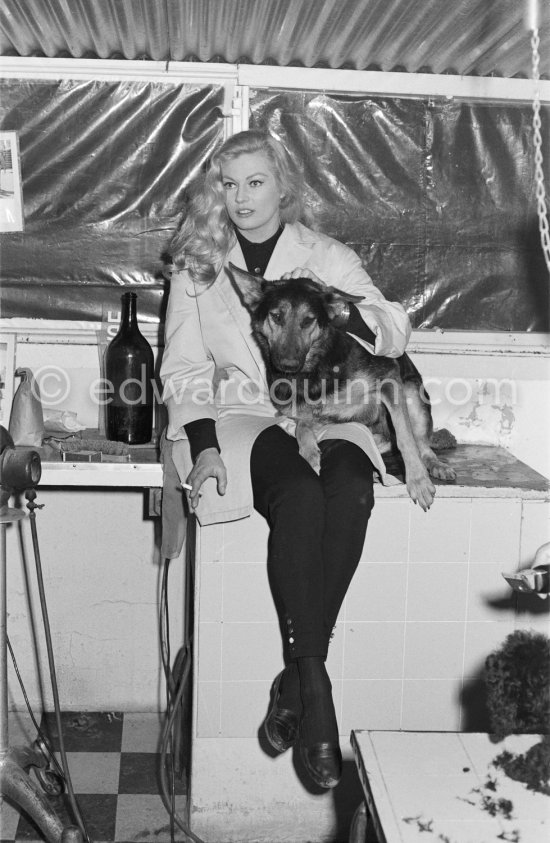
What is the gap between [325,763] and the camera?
2367 millimetres

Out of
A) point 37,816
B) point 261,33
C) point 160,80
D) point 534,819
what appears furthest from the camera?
point 160,80

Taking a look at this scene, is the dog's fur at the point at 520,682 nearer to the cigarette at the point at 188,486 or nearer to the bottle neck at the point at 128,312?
the cigarette at the point at 188,486

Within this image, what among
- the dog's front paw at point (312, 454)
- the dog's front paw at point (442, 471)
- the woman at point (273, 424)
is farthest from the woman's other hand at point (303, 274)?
the dog's front paw at point (442, 471)

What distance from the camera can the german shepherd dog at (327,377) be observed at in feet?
9.21

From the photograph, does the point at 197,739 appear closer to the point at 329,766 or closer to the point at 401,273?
the point at 329,766

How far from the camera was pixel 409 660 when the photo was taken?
291cm

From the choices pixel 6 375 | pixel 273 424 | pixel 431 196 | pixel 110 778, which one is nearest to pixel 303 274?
pixel 273 424

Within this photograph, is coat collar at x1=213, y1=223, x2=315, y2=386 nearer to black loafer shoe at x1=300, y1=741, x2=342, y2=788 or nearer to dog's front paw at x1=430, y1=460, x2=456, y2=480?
dog's front paw at x1=430, y1=460, x2=456, y2=480

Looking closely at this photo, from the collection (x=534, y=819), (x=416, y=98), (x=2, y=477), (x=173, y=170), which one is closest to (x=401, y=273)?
(x=416, y=98)

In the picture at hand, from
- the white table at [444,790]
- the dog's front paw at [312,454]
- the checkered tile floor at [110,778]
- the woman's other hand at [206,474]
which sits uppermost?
the dog's front paw at [312,454]

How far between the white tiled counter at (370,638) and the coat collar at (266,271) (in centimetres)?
63

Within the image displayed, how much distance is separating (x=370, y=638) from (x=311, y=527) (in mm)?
567

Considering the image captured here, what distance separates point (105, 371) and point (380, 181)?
1278 mm

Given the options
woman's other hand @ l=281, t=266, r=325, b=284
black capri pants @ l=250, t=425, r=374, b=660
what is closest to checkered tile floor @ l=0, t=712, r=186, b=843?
black capri pants @ l=250, t=425, r=374, b=660
